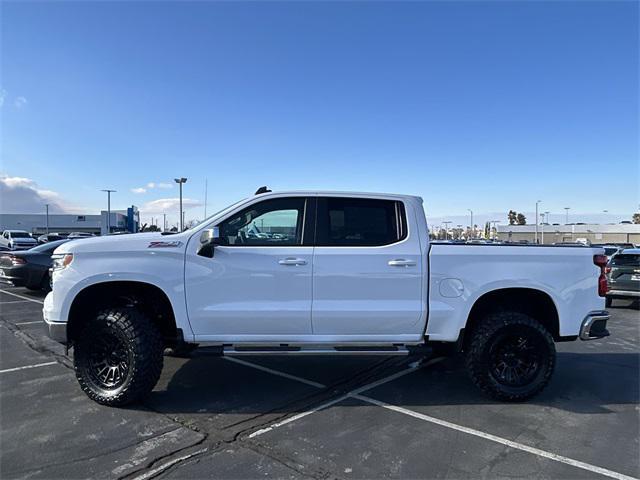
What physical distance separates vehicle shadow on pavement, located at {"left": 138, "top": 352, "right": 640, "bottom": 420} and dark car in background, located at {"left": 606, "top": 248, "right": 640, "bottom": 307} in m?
6.13

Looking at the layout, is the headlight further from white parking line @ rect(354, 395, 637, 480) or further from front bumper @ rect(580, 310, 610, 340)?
front bumper @ rect(580, 310, 610, 340)

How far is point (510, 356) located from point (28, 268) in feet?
37.3

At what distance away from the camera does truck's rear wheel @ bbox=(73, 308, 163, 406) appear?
4211 millimetres

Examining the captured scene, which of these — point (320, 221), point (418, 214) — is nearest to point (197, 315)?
point (320, 221)

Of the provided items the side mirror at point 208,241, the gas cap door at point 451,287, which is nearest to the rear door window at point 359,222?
the gas cap door at point 451,287

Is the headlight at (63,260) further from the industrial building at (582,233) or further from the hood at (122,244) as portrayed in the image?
the industrial building at (582,233)

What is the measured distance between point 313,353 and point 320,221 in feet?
4.41

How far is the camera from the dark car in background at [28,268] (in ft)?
36.4

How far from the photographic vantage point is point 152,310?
4.70m

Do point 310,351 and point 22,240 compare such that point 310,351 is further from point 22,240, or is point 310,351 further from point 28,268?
point 22,240

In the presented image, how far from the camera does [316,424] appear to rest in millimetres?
3988

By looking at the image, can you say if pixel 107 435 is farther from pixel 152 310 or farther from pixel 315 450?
pixel 315 450

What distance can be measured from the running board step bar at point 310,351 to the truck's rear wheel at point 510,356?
79 centimetres

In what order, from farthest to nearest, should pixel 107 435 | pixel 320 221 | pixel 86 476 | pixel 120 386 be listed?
pixel 320 221, pixel 120 386, pixel 107 435, pixel 86 476
